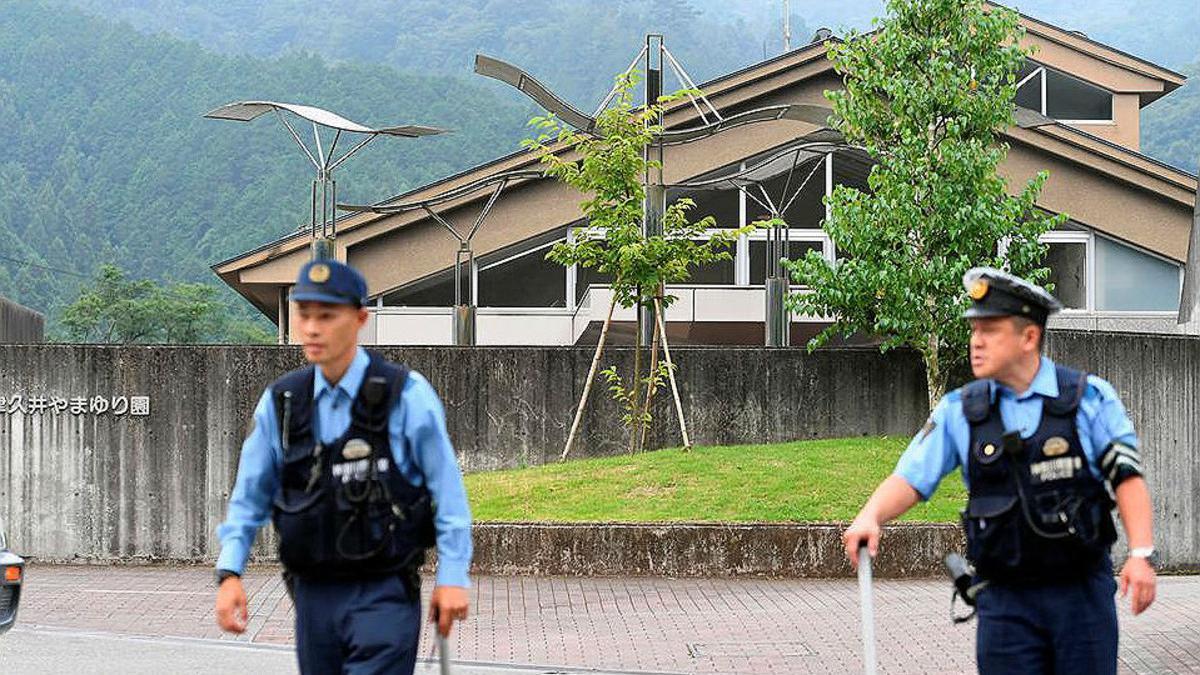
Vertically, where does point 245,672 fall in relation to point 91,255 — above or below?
below

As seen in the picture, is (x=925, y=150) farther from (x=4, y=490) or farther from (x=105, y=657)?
(x=105, y=657)

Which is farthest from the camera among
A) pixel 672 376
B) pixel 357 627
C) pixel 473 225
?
pixel 473 225

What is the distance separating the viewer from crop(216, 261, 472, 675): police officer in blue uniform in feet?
18.0

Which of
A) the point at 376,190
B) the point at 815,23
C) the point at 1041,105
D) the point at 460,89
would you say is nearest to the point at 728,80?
the point at 1041,105

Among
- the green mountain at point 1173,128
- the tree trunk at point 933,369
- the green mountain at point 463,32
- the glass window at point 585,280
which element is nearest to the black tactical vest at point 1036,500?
the tree trunk at point 933,369

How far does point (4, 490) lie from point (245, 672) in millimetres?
8552

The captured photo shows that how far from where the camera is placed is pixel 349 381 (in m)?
5.59

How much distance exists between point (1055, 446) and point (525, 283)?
78.7ft

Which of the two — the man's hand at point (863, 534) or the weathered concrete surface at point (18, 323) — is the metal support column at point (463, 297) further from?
the man's hand at point (863, 534)

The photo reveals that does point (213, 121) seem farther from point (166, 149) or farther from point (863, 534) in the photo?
point (863, 534)

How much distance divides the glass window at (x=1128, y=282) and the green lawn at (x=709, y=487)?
10464mm

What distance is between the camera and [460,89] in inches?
3103

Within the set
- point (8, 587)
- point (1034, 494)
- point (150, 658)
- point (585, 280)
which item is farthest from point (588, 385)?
point (1034, 494)

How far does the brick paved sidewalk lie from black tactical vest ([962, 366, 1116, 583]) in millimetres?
5270
